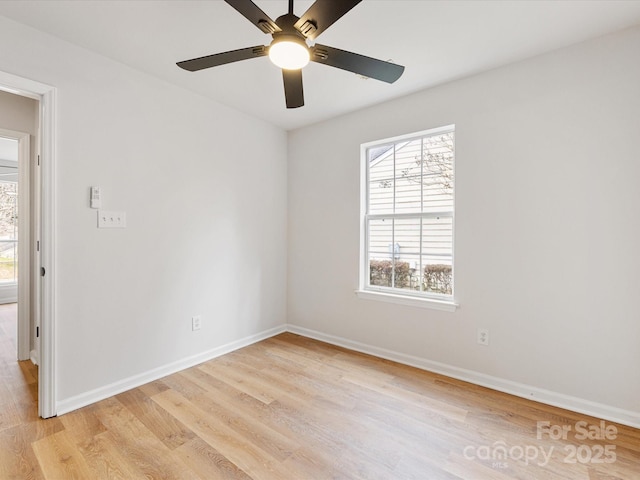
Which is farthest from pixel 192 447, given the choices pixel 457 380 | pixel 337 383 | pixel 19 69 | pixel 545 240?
pixel 545 240

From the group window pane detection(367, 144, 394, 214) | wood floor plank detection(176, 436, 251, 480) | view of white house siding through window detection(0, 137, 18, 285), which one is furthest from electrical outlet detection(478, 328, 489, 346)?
view of white house siding through window detection(0, 137, 18, 285)

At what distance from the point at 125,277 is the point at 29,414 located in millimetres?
1041

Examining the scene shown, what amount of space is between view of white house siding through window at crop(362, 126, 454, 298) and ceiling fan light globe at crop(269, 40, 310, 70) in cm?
171

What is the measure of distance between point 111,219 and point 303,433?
6.80 feet

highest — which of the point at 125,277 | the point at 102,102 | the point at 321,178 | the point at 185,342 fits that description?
the point at 102,102

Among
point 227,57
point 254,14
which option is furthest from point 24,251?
point 254,14

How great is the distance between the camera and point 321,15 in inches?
52.2

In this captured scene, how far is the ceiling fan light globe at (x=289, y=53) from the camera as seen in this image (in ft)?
4.75

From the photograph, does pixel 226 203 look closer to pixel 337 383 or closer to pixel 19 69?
pixel 19 69

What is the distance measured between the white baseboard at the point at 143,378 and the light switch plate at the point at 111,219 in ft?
4.02

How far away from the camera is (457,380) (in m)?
2.62

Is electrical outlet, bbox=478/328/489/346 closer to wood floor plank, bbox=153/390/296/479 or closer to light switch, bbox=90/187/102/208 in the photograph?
wood floor plank, bbox=153/390/296/479

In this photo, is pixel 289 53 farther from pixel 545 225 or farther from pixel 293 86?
pixel 545 225

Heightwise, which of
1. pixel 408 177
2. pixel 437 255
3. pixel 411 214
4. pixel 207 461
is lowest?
pixel 207 461
